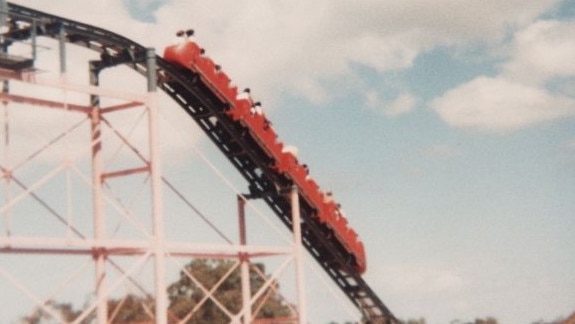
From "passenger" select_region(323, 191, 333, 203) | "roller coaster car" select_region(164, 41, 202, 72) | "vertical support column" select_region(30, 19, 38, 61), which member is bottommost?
"passenger" select_region(323, 191, 333, 203)

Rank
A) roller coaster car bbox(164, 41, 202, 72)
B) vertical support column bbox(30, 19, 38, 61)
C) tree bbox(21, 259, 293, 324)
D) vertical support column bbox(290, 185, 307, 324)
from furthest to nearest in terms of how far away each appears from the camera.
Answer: tree bbox(21, 259, 293, 324)
vertical support column bbox(290, 185, 307, 324)
roller coaster car bbox(164, 41, 202, 72)
vertical support column bbox(30, 19, 38, 61)

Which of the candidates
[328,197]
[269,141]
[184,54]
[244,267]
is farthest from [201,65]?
[328,197]

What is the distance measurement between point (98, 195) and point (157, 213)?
2236 millimetres

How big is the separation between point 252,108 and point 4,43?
24.3ft

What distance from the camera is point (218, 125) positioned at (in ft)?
71.8

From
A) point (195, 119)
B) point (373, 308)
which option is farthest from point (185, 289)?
point (195, 119)

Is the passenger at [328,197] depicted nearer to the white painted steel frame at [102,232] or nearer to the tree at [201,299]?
the white painted steel frame at [102,232]

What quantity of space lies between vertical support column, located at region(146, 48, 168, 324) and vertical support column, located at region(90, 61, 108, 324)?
1443 millimetres

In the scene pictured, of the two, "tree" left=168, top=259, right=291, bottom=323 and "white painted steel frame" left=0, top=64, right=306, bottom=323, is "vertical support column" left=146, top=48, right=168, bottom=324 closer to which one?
"white painted steel frame" left=0, top=64, right=306, bottom=323

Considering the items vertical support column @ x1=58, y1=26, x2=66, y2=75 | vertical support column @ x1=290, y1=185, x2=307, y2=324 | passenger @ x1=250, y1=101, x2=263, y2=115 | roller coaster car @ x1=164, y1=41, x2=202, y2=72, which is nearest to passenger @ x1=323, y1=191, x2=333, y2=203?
vertical support column @ x1=290, y1=185, x2=307, y2=324

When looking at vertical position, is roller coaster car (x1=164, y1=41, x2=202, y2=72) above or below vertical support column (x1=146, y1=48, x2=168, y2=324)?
above

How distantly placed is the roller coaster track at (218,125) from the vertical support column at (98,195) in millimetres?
1089

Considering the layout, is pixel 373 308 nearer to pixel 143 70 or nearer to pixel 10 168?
pixel 143 70

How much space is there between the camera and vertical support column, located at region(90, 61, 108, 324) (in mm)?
18844
